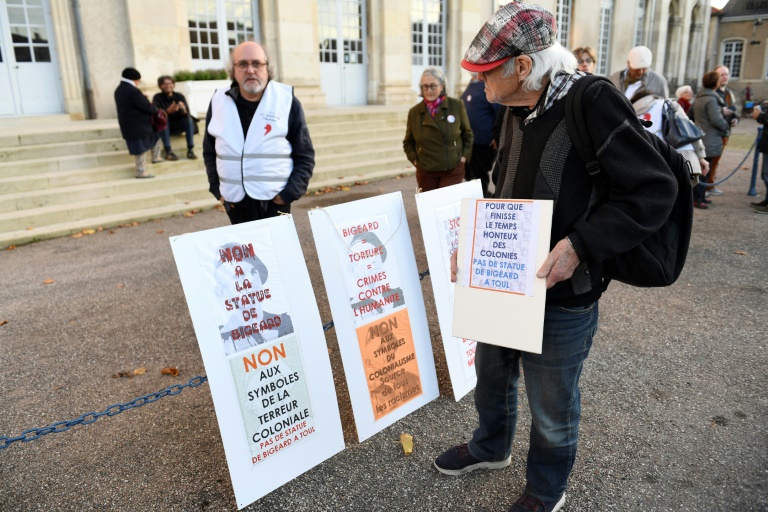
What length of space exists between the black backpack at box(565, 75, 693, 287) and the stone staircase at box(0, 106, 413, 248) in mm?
7683

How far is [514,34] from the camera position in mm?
1899

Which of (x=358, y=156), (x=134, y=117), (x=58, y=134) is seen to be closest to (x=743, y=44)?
(x=358, y=156)

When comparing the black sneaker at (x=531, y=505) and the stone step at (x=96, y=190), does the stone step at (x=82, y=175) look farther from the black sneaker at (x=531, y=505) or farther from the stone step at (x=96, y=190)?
the black sneaker at (x=531, y=505)

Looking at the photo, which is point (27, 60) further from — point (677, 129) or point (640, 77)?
point (677, 129)

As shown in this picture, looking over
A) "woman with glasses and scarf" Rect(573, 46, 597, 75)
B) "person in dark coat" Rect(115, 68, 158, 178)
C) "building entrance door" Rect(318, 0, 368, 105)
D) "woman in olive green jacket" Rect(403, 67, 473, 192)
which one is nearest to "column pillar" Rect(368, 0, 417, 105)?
"building entrance door" Rect(318, 0, 368, 105)

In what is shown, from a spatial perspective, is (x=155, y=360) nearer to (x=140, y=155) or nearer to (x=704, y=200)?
(x=140, y=155)

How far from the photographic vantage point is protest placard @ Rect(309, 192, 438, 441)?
2.96m

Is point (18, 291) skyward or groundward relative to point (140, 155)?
groundward

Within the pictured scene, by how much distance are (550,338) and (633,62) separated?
525 cm

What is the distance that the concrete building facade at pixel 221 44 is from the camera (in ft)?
36.9

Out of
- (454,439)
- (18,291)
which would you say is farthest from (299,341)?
(18,291)

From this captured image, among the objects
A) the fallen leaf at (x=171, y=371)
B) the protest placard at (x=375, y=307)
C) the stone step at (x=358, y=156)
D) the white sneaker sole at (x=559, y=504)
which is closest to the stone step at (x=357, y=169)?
the stone step at (x=358, y=156)

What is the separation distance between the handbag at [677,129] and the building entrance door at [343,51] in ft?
37.9

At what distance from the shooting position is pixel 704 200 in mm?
8859
